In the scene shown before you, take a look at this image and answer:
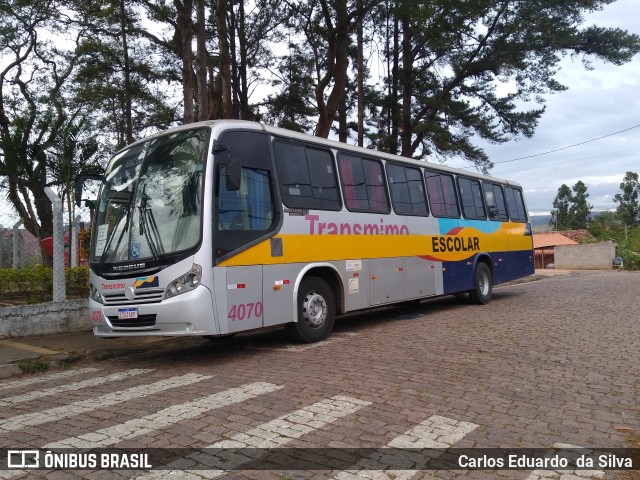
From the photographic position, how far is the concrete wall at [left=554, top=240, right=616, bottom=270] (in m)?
33.6

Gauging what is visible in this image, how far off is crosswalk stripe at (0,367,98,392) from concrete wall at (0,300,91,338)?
247cm

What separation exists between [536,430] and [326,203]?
16.8 feet

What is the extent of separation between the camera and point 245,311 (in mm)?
7102

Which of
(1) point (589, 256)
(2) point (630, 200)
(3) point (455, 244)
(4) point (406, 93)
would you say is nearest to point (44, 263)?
(3) point (455, 244)

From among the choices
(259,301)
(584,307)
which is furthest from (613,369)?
(584,307)

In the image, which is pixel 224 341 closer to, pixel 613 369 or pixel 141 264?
pixel 141 264

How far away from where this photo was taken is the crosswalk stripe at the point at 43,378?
6422mm

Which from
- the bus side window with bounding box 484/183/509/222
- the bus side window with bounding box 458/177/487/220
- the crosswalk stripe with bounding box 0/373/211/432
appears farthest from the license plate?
the bus side window with bounding box 484/183/509/222

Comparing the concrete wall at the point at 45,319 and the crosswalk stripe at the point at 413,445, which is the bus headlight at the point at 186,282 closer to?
the crosswalk stripe at the point at 413,445

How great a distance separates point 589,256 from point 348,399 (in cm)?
3336

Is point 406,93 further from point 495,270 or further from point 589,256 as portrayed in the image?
point 589,256

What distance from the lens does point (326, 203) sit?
343 inches

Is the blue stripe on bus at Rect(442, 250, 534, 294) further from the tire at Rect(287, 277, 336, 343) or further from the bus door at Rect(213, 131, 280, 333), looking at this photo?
the bus door at Rect(213, 131, 280, 333)

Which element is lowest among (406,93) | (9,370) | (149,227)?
(9,370)
